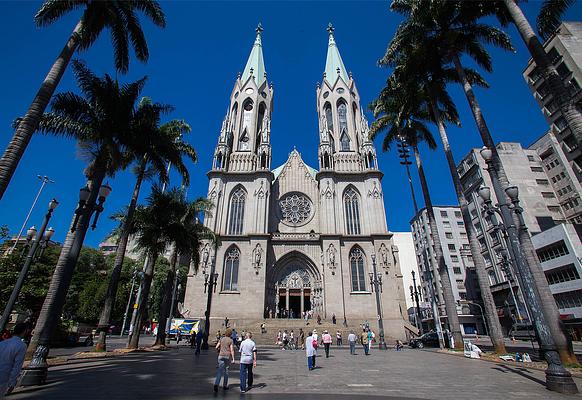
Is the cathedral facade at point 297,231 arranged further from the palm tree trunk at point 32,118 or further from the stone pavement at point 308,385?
the palm tree trunk at point 32,118

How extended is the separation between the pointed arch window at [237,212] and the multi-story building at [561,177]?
35.8 metres

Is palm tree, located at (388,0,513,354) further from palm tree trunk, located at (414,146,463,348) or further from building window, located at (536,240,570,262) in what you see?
building window, located at (536,240,570,262)

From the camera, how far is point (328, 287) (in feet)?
94.1

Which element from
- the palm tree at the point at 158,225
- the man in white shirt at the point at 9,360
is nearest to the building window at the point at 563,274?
the palm tree at the point at 158,225

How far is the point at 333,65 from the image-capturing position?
4612cm

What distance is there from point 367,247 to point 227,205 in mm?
16271

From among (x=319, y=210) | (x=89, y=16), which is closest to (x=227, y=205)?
(x=319, y=210)

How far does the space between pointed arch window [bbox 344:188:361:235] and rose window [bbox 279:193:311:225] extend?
466cm

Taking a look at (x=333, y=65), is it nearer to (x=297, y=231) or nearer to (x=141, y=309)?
(x=297, y=231)

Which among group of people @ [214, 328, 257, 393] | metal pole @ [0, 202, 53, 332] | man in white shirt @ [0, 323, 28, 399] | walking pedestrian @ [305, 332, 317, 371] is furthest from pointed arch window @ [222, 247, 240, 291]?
man in white shirt @ [0, 323, 28, 399]

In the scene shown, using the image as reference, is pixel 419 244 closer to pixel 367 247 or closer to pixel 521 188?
pixel 521 188

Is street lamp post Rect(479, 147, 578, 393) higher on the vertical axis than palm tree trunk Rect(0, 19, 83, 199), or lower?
lower

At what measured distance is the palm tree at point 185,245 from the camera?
18.2m

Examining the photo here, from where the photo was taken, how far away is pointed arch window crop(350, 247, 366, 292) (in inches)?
1167
